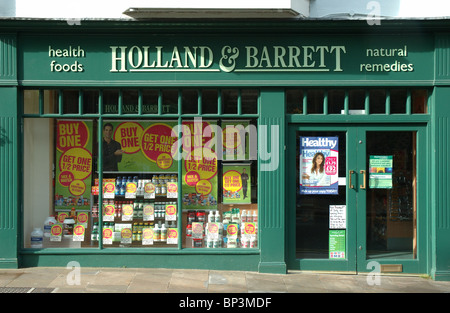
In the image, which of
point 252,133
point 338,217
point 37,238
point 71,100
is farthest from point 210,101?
point 37,238

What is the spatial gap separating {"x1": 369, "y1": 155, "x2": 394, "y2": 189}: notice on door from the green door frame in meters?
0.17

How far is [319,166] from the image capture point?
935 cm

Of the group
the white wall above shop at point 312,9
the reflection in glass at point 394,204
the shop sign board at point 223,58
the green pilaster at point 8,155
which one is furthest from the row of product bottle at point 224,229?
the white wall above shop at point 312,9

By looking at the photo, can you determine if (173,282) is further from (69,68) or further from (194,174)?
(69,68)

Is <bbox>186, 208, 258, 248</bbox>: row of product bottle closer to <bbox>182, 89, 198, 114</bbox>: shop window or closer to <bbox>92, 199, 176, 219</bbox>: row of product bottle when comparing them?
<bbox>92, 199, 176, 219</bbox>: row of product bottle

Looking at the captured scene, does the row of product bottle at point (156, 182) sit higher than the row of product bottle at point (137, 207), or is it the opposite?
the row of product bottle at point (156, 182)

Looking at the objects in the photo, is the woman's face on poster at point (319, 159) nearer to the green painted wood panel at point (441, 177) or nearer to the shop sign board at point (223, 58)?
the shop sign board at point (223, 58)

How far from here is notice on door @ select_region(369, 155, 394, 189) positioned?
9.27 m

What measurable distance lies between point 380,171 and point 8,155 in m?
6.16

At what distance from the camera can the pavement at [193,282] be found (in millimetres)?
8062

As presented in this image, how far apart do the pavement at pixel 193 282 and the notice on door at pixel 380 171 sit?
4.90 ft

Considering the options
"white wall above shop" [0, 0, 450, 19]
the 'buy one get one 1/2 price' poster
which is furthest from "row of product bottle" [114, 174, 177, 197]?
"white wall above shop" [0, 0, 450, 19]

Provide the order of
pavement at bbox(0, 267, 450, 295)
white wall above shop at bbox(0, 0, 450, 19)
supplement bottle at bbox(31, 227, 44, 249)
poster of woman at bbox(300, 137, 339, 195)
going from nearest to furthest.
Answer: pavement at bbox(0, 267, 450, 295), white wall above shop at bbox(0, 0, 450, 19), poster of woman at bbox(300, 137, 339, 195), supplement bottle at bbox(31, 227, 44, 249)

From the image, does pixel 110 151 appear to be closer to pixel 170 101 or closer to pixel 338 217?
pixel 170 101
